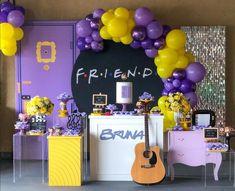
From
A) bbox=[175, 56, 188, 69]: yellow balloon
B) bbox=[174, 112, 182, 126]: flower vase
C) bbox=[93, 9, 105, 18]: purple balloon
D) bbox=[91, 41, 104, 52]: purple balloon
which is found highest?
bbox=[93, 9, 105, 18]: purple balloon

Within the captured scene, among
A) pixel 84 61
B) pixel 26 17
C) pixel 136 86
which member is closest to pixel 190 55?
pixel 136 86

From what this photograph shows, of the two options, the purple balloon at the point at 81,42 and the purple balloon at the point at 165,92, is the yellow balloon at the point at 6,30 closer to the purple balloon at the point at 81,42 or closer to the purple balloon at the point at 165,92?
the purple balloon at the point at 81,42

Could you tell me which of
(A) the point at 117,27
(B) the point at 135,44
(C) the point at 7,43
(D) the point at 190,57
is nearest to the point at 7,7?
(C) the point at 7,43

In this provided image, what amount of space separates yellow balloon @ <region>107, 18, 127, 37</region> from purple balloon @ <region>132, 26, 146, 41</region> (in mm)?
140

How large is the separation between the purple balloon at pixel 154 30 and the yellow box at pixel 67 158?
1946 mm

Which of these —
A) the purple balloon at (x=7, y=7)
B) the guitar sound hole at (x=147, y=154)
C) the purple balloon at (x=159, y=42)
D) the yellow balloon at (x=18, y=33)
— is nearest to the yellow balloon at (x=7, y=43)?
the yellow balloon at (x=18, y=33)

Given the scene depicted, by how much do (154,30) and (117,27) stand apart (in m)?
0.53

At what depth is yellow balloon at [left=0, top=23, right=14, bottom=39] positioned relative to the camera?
6180mm

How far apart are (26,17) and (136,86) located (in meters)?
2.08

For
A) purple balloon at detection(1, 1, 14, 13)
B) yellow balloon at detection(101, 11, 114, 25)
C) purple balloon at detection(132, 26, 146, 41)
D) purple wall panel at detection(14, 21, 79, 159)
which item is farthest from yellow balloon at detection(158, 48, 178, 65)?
purple balloon at detection(1, 1, 14, 13)

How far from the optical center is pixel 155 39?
618cm

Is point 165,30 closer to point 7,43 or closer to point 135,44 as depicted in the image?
point 135,44

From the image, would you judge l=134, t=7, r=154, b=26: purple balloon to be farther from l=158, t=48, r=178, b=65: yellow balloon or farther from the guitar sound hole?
the guitar sound hole

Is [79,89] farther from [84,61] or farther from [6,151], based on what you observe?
[6,151]
